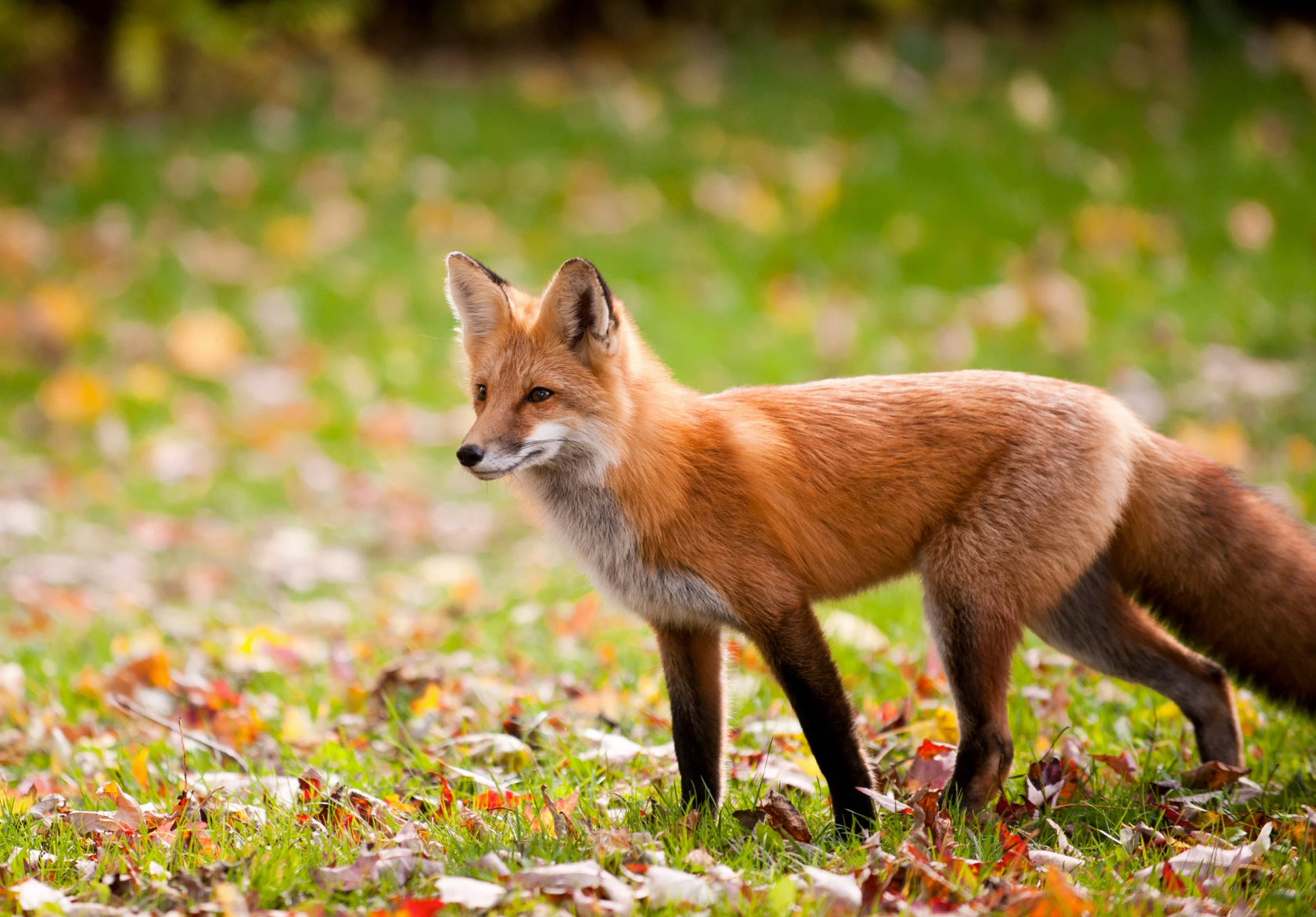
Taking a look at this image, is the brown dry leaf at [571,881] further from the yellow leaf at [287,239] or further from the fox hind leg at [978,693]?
the yellow leaf at [287,239]

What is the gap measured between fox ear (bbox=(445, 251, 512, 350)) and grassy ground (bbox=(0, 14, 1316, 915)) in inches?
53.5

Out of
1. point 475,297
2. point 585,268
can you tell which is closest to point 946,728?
point 585,268

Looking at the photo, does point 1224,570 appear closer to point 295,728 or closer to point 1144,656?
point 1144,656

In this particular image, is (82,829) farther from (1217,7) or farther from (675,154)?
(1217,7)

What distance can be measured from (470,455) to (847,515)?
1088 mm

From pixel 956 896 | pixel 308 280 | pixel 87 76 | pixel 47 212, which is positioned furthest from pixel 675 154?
pixel 956 896

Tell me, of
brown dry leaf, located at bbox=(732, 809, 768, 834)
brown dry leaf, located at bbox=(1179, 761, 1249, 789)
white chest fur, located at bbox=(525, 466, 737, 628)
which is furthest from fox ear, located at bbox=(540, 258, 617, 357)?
brown dry leaf, located at bbox=(1179, 761, 1249, 789)

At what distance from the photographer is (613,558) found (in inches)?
138

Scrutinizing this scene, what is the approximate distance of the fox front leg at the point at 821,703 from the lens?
3336 mm

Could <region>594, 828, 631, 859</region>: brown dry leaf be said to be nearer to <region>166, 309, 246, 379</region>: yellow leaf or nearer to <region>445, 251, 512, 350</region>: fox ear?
<region>445, 251, 512, 350</region>: fox ear

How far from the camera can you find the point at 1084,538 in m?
3.51

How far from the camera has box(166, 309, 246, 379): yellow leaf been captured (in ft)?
33.3

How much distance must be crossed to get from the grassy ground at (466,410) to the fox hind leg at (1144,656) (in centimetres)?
16

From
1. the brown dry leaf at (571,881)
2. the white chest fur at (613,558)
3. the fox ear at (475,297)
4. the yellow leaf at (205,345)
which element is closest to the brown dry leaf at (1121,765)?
the white chest fur at (613,558)
